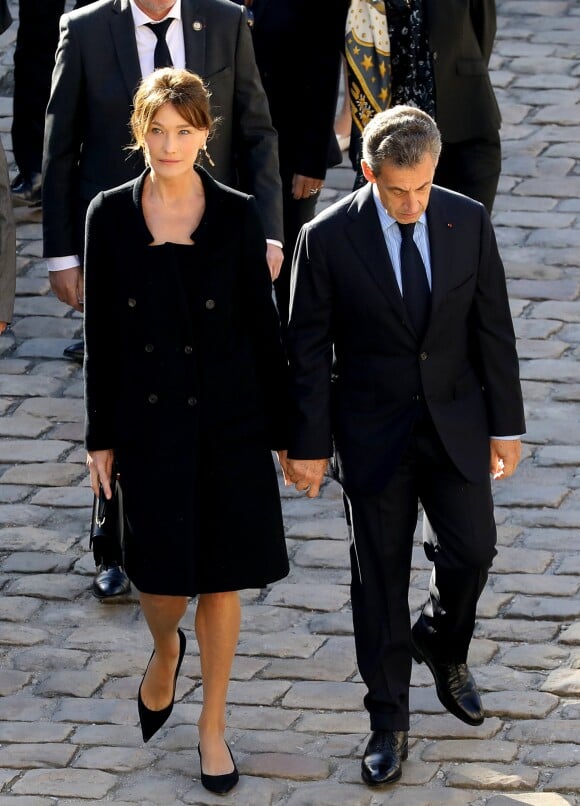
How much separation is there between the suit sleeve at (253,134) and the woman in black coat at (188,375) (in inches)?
42.2

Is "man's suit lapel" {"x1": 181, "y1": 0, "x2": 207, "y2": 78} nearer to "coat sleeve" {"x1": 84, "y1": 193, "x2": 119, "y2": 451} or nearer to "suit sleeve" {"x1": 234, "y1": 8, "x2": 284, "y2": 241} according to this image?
"suit sleeve" {"x1": 234, "y1": 8, "x2": 284, "y2": 241}

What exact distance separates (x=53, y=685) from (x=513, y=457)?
1720 millimetres

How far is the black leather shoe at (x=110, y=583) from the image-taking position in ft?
20.6

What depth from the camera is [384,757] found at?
508cm

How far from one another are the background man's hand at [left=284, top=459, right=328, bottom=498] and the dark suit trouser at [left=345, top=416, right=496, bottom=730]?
0.12 meters

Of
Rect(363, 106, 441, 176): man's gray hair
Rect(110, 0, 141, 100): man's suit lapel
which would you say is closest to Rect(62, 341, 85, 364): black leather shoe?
Rect(110, 0, 141, 100): man's suit lapel

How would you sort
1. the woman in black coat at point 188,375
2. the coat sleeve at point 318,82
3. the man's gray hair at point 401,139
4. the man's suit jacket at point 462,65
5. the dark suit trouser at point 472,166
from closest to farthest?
the man's gray hair at point 401,139 < the woman in black coat at point 188,375 < the man's suit jacket at point 462,65 < the coat sleeve at point 318,82 < the dark suit trouser at point 472,166

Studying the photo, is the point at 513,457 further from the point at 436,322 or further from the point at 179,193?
the point at 179,193

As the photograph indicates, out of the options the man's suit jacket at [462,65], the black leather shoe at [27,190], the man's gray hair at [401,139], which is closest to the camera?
the man's gray hair at [401,139]

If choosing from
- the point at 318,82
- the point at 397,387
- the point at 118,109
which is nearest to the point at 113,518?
the point at 397,387

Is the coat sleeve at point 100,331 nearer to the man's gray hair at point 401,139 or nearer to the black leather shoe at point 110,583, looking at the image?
the man's gray hair at point 401,139

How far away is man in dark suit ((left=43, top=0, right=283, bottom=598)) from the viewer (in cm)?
590

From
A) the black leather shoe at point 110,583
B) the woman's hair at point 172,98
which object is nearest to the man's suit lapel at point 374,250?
the woman's hair at point 172,98

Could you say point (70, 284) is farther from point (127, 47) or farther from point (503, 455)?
point (503, 455)
